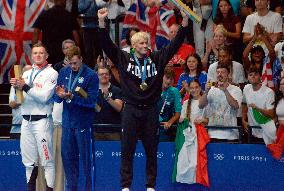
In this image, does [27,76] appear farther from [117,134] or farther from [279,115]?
[279,115]

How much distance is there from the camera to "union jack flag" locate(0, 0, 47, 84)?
65.3ft

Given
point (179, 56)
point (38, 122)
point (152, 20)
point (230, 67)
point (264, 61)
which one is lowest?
point (38, 122)

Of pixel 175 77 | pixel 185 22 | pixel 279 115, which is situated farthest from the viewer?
pixel 175 77

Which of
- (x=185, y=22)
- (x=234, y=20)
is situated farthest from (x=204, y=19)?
(x=185, y=22)

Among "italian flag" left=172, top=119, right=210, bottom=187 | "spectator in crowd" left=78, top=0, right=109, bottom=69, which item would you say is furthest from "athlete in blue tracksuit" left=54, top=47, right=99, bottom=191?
"spectator in crowd" left=78, top=0, right=109, bottom=69

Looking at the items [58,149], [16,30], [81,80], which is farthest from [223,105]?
[16,30]

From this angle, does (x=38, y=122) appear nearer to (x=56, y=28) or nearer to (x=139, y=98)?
(x=139, y=98)

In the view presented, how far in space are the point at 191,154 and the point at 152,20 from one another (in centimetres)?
342

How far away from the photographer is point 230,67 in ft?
59.1

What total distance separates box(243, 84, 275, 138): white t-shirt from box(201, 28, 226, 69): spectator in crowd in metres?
1.22

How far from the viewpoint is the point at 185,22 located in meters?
15.2

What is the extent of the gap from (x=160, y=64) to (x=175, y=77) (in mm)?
3114

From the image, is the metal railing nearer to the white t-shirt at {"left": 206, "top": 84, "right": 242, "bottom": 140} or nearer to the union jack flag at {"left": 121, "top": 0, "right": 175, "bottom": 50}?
the white t-shirt at {"left": 206, "top": 84, "right": 242, "bottom": 140}

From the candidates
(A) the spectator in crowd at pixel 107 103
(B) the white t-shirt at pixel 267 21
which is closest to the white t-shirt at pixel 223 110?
(A) the spectator in crowd at pixel 107 103
